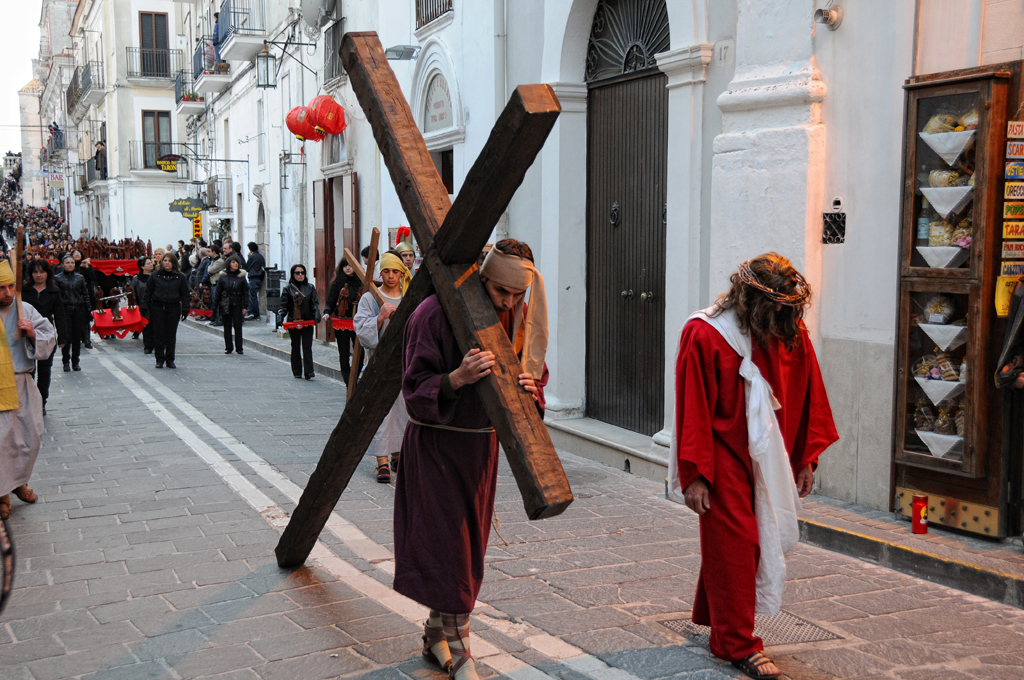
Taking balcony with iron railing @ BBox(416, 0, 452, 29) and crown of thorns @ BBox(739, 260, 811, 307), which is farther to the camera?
balcony with iron railing @ BBox(416, 0, 452, 29)

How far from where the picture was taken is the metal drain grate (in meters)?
4.59

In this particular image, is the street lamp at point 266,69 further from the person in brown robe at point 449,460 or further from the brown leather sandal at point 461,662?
the brown leather sandal at point 461,662

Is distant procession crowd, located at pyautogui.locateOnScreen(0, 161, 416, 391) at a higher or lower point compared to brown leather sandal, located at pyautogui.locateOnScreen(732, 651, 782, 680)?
higher

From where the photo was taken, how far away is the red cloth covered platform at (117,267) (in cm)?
2086

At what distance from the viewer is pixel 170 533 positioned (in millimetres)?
6285

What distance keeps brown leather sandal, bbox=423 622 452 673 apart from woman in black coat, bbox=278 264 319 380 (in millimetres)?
10019

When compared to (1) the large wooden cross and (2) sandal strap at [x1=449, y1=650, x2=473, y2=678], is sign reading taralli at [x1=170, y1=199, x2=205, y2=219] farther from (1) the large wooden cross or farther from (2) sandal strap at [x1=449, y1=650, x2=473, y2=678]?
(2) sandal strap at [x1=449, y1=650, x2=473, y2=678]

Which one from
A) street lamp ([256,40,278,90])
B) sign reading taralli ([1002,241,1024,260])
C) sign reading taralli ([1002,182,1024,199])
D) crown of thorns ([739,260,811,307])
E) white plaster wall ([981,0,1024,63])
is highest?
street lamp ([256,40,278,90])

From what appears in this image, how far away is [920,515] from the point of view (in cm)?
596

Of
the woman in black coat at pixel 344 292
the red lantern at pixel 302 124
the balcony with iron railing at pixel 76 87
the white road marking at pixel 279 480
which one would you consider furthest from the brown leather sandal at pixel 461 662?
the balcony with iron railing at pixel 76 87

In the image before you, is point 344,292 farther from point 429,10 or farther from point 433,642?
point 433,642

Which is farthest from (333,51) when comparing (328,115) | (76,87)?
(76,87)

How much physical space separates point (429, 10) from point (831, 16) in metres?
8.13

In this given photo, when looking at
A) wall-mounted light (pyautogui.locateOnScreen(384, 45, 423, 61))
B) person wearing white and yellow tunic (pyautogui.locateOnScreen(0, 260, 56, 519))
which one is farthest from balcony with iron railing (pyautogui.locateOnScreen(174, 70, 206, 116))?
person wearing white and yellow tunic (pyautogui.locateOnScreen(0, 260, 56, 519))
